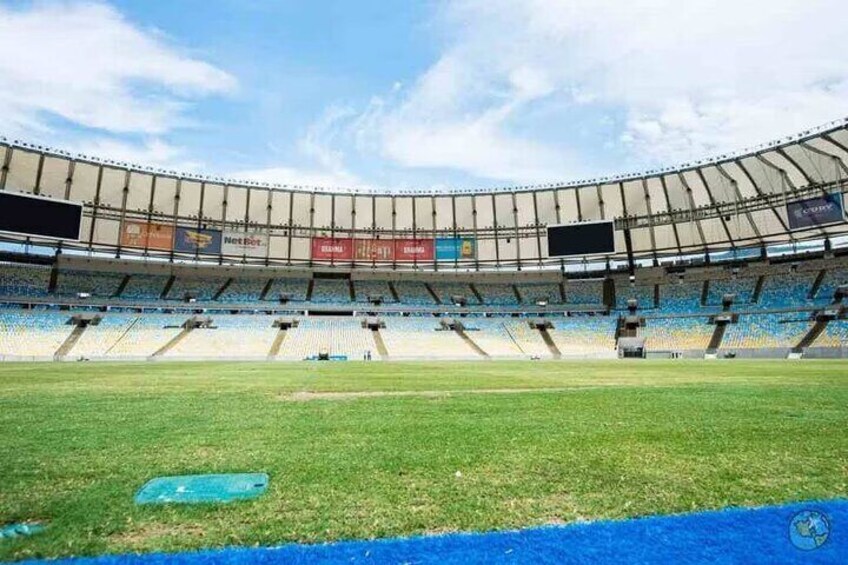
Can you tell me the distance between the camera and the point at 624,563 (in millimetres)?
2623

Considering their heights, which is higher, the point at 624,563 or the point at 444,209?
the point at 444,209

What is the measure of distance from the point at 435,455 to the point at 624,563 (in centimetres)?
270

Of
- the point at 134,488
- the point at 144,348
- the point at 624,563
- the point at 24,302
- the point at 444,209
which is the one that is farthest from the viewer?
the point at 444,209

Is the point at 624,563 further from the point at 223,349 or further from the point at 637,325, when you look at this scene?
the point at 637,325

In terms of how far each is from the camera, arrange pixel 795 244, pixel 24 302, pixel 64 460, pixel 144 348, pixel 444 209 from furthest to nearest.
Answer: pixel 444 209 < pixel 795 244 < pixel 24 302 < pixel 144 348 < pixel 64 460

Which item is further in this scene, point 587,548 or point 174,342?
point 174,342

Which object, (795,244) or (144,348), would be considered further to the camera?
(795,244)

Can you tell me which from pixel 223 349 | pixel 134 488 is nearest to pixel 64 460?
pixel 134 488

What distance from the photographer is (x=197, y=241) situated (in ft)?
181

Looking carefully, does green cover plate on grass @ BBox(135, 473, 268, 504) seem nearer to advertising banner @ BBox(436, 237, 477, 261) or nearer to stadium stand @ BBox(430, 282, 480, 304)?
advertising banner @ BBox(436, 237, 477, 261)

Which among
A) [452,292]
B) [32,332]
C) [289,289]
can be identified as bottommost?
[32,332]

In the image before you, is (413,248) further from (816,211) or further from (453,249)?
(816,211)

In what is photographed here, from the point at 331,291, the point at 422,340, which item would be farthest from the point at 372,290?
the point at 422,340

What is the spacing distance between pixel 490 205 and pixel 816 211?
1189 inches
